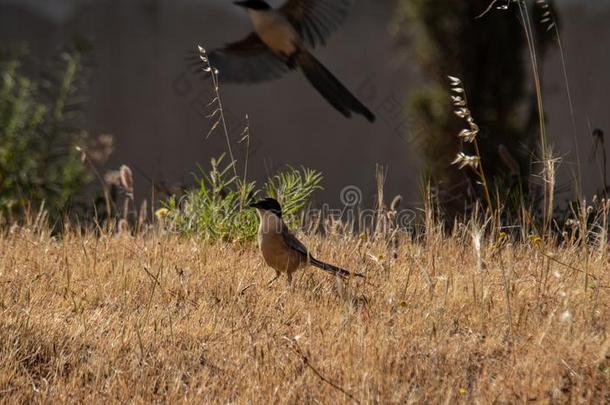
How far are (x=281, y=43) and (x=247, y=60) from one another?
0.84ft

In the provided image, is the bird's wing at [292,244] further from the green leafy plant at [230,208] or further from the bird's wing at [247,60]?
the bird's wing at [247,60]

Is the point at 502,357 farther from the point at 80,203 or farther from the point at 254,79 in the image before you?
the point at 80,203

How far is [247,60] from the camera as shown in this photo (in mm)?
5816

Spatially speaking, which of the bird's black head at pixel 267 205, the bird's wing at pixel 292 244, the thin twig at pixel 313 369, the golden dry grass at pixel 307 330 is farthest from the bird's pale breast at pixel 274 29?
the thin twig at pixel 313 369

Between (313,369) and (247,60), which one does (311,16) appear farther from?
(313,369)

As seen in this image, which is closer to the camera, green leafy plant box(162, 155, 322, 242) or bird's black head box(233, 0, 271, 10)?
green leafy plant box(162, 155, 322, 242)

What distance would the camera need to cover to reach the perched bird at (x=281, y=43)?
5.60 m

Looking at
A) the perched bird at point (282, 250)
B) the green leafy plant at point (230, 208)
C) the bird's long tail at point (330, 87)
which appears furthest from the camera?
the bird's long tail at point (330, 87)

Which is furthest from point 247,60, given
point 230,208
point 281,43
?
point 230,208

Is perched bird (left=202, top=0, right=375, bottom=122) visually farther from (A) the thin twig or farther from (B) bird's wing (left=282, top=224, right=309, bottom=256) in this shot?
(A) the thin twig

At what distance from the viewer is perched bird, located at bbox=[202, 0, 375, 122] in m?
5.60

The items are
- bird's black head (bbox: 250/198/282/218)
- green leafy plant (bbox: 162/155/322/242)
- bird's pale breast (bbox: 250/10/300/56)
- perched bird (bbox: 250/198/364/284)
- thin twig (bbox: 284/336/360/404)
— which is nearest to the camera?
thin twig (bbox: 284/336/360/404)

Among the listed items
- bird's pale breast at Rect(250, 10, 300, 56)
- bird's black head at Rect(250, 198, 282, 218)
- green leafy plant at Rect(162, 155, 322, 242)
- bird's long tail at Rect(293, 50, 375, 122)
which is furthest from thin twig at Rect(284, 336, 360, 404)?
bird's pale breast at Rect(250, 10, 300, 56)

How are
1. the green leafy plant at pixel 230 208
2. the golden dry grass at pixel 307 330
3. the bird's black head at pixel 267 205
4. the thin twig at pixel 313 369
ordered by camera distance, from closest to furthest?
the thin twig at pixel 313 369
the golden dry grass at pixel 307 330
the bird's black head at pixel 267 205
the green leafy plant at pixel 230 208
